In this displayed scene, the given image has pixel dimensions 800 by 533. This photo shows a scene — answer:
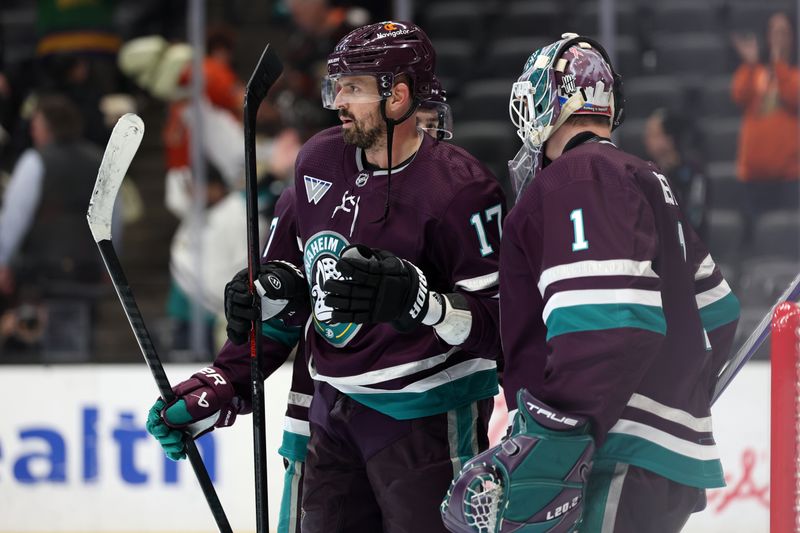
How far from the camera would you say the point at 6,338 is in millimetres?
4645

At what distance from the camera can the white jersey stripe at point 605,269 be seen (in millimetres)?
1571

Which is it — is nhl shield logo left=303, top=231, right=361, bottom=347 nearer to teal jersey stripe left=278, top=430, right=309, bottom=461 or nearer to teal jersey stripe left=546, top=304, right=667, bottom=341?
teal jersey stripe left=278, top=430, right=309, bottom=461

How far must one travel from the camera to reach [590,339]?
155cm

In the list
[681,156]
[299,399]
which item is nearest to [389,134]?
[299,399]

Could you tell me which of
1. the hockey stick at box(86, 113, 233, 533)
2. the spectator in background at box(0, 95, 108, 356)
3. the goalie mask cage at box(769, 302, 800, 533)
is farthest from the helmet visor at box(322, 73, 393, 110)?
the spectator in background at box(0, 95, 108, 356)

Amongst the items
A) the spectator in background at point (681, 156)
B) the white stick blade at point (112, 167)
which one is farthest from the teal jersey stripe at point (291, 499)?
the spectator in background at point (681, 156)

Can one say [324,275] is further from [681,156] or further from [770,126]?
[770,126]

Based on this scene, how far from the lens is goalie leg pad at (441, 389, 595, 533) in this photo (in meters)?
1.57

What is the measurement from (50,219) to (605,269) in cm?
354

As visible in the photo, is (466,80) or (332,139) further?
(466,80)

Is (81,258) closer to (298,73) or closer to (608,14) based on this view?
(298,73)

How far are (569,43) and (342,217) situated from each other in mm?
487

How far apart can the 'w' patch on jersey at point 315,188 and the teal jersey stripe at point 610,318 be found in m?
0.65

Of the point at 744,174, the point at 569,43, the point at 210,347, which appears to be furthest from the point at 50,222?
the point at 569,43
